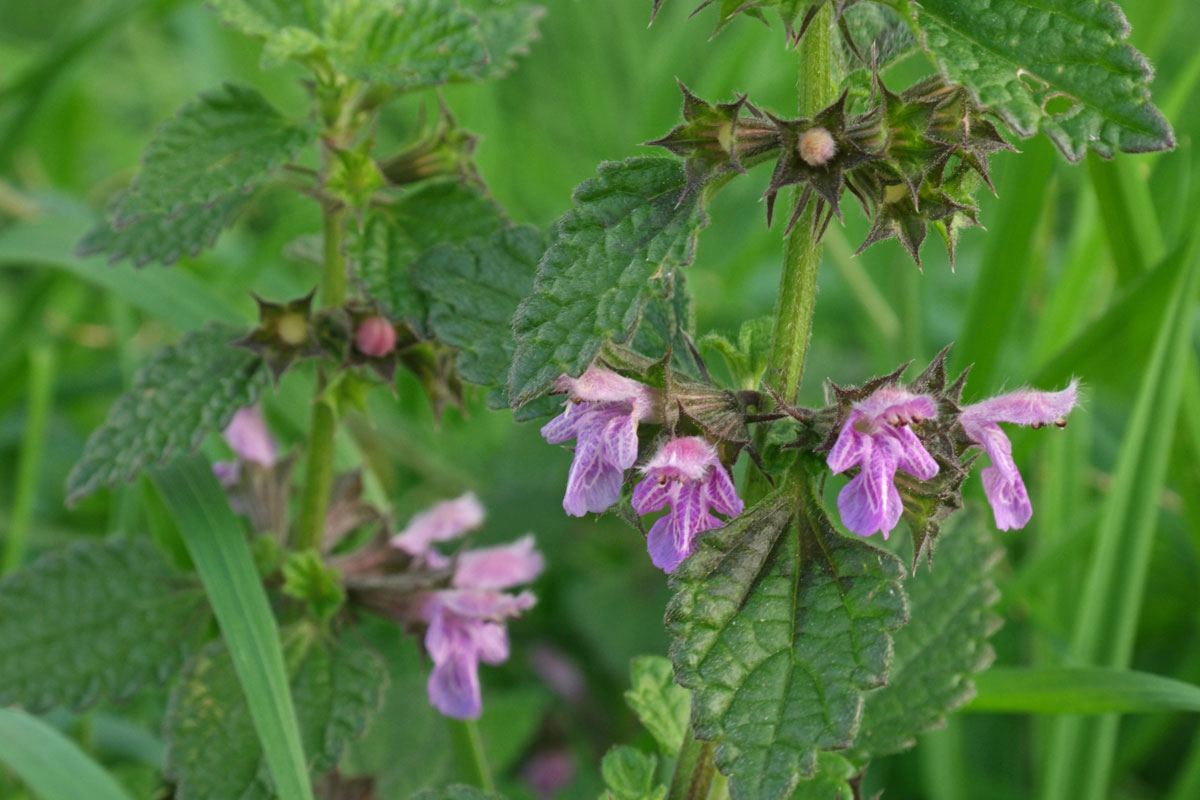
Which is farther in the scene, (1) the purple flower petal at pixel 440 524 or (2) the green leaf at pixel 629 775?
(1) the purple flower petal at pixel 440 524

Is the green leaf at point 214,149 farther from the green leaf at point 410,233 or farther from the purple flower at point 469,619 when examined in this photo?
the purple flower at point 469,619

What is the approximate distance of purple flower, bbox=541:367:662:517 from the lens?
3.15ft

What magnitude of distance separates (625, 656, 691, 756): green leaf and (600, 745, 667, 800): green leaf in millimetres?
42

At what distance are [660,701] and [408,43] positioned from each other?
2.38 feet

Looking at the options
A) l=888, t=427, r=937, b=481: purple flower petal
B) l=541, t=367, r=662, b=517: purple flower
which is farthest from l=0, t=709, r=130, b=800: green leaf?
l=888, t=427, r=937, b=481: purple flower petal

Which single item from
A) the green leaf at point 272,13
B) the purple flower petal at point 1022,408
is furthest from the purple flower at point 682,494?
the green leaf at point 272,13

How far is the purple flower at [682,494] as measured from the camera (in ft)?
3.11

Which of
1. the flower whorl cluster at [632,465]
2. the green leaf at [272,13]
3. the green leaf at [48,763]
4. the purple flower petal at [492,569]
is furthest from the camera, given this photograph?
the purple flower petal at [492,569]

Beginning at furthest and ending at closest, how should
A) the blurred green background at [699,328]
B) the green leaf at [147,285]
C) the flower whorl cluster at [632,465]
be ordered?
the green leaf at [147,285] → the blurred green background at [699,328] → the flower whorl cluster at [632,465]

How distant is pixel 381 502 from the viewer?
186 cm

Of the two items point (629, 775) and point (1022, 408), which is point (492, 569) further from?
point (1022, 408)

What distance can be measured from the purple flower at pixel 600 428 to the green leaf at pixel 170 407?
0.47 metres

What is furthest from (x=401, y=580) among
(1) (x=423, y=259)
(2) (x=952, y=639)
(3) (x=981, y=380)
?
(3) (x=981, y=380)

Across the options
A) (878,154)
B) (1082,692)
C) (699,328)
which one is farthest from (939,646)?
(699,328)
